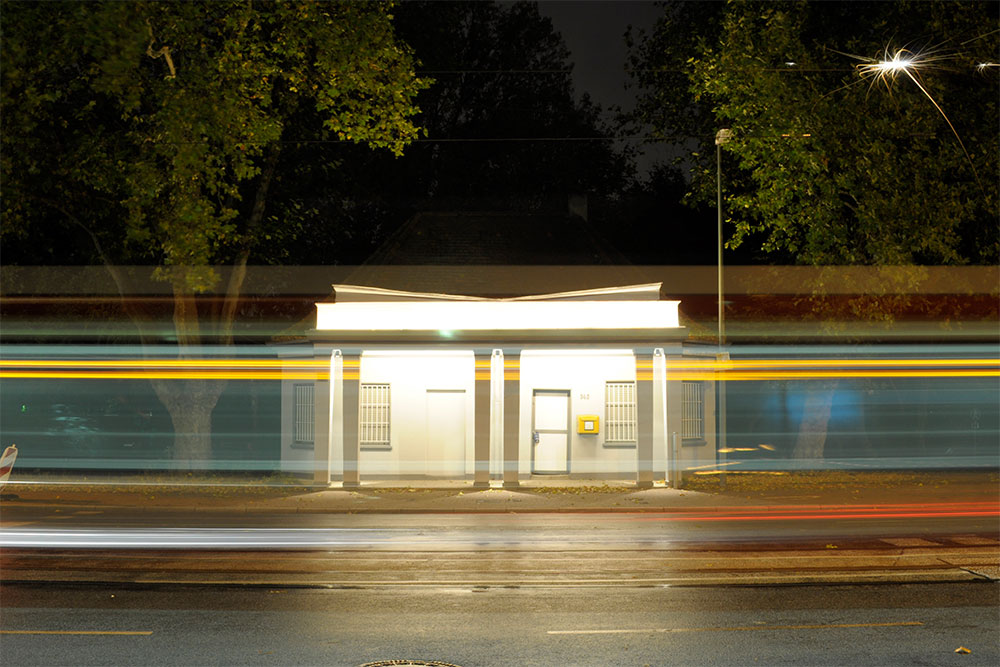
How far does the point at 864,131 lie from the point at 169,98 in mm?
16288

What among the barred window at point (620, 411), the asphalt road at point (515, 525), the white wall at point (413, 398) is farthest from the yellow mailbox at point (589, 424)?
the asphalt road at point (515, 525)

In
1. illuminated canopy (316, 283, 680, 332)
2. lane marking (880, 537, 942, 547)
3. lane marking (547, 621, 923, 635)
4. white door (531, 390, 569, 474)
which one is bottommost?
lane marking (547, 621, 923, 635)

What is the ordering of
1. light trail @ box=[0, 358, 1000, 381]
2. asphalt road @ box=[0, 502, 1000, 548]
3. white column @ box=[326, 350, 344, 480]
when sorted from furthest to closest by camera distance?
white column @ box=[326, 350, 344, 480] → light trail @ box=[0, 358, 1000, 381] → asphalt road @ box=[0, 502, 1000, 548]

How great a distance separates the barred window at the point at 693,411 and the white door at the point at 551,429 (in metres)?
3.16

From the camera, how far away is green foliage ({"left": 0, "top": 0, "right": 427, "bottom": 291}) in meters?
20.4

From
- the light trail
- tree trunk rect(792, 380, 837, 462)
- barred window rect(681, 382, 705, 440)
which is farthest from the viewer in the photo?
tree trunk rect(792, 380, 837, 462)

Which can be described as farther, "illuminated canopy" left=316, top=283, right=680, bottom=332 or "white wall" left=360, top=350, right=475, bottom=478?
"white wall" left=360, top=350, right=475, bottom=478

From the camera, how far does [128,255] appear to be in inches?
979

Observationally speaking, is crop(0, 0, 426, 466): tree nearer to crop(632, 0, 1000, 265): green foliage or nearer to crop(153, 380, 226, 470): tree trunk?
crop(153, 380, 226, 470): tree trunk

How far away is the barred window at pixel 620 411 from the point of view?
22500mm

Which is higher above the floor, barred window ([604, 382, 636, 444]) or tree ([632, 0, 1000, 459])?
tree ([632, 0, 1000, 459])

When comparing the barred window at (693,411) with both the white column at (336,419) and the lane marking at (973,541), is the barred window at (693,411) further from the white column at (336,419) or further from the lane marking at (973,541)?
the lane marking at (973,541)

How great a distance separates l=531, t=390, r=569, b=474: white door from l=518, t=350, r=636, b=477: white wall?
0.40 feet

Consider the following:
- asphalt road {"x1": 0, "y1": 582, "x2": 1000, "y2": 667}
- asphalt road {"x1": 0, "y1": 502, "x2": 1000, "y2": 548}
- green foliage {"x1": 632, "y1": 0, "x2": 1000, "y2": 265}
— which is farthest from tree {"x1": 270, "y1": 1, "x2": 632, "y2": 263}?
asphalt road {"x1": 0, "y1": 582, "x2": 1000, "y2": 667}
